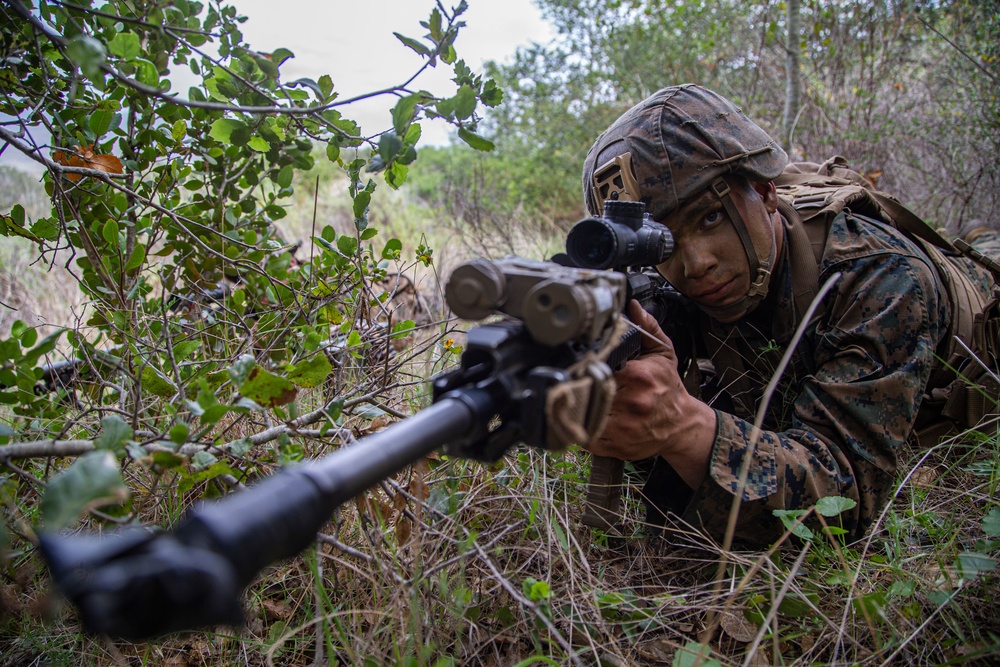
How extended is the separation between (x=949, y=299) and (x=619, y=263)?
167cm

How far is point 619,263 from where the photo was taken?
73.2 inches

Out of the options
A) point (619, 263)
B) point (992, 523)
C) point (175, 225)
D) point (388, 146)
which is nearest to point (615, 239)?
point (619, 263)

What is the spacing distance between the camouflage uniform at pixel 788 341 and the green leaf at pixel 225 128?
1.39 meters

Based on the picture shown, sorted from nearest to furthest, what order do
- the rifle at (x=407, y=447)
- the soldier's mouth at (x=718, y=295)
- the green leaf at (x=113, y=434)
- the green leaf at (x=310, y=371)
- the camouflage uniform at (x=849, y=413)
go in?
the rifle at (x=407, y=447) → the green leaf at (x=113, y=434) → the green leaf at (x=310, y=371) → the camouflage uniform at (x=849, y=413) → the soldier's mouth at (x=718, y=295)

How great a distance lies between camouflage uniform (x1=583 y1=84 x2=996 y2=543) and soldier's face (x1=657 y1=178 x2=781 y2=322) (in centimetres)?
4

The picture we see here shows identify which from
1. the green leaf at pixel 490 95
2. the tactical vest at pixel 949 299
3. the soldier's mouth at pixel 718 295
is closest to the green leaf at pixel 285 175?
the green leaf at pixel 490 95

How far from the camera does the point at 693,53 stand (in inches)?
296

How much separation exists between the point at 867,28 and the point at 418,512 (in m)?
7.80

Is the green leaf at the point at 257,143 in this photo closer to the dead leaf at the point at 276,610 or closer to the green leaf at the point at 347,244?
the green leaf at the point at 347,244

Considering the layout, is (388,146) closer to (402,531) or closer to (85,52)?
(85,52)

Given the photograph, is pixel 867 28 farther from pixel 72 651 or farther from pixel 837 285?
pixel 72 651

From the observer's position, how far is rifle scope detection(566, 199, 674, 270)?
5.92ft

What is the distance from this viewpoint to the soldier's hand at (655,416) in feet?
6.46

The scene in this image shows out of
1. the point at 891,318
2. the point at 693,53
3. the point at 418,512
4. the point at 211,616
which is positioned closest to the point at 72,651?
the point at 418,512
